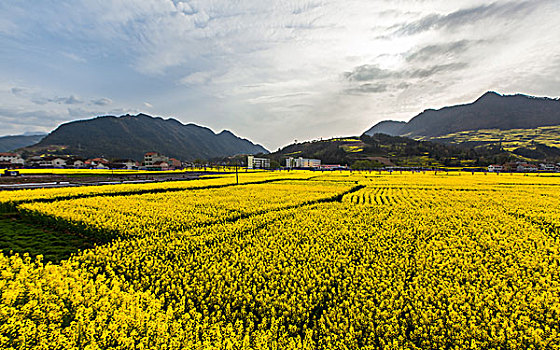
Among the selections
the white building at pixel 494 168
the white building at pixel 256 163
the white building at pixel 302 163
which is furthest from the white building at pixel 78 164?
the white building at pixel 494 168

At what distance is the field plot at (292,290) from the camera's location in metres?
5.18

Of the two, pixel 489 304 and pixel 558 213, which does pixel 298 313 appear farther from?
pixel 558 213

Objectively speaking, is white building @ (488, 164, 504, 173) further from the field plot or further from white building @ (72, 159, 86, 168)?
white building @ (72, 159, 86, 168)

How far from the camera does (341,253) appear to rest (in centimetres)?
1021

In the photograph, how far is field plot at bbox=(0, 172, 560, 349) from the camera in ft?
17.0

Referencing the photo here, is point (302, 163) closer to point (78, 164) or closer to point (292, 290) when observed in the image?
point (78, 164)

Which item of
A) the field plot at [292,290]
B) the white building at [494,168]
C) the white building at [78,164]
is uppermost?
the white building at [78,164]

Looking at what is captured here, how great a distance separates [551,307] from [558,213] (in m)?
18.5

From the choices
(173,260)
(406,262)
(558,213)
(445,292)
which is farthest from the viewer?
(558,213)

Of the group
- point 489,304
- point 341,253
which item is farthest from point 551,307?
point 341,253

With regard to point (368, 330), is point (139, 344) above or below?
above

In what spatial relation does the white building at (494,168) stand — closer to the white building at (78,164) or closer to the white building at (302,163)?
the white building at (302,163)

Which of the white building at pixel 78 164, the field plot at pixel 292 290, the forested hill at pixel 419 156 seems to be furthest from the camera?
the forested hill at pixel 419 156

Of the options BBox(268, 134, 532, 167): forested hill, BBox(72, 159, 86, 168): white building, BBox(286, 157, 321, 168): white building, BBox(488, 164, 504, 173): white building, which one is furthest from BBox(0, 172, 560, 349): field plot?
BBox(286, 157, 321, 168): white building
